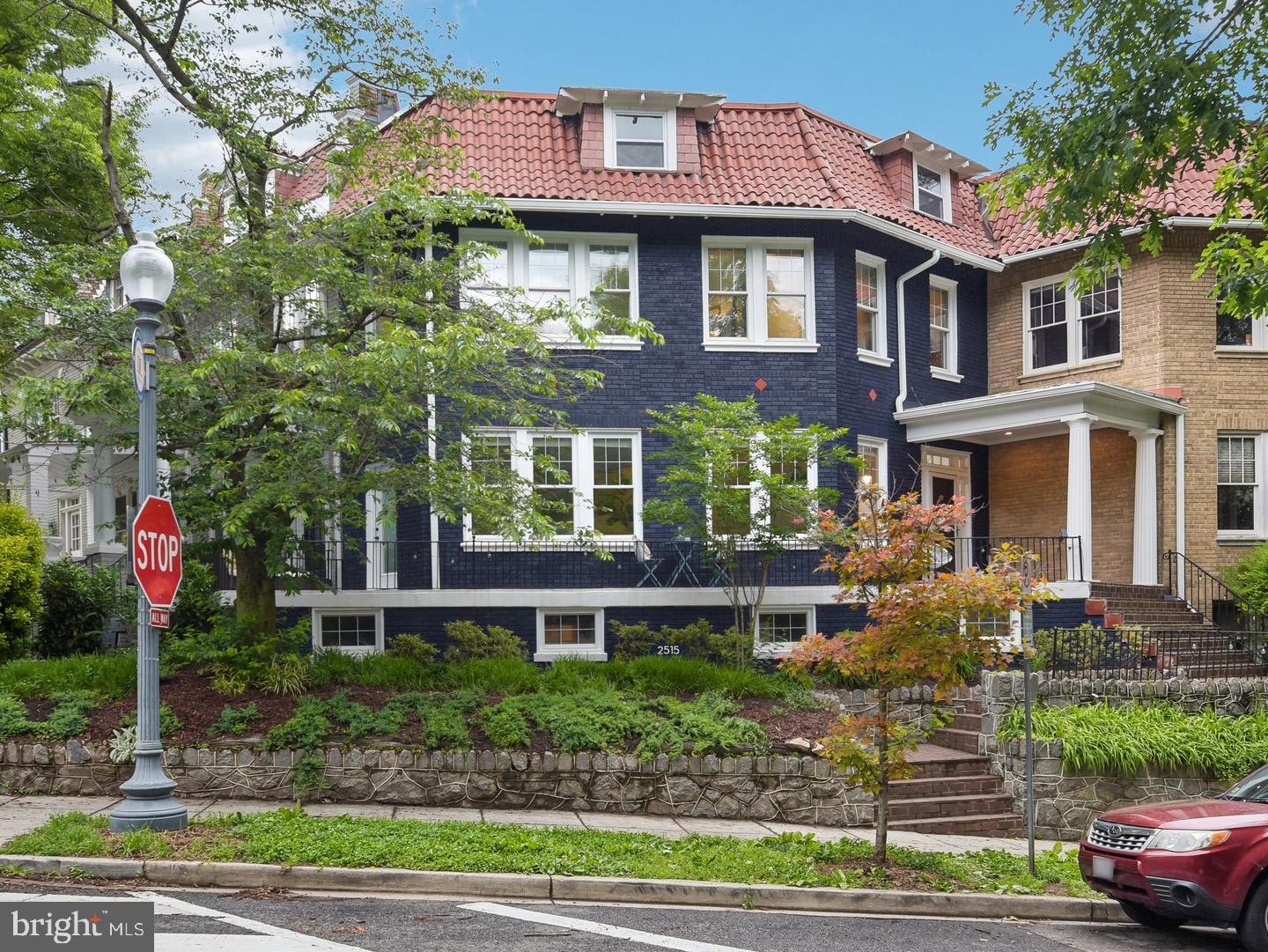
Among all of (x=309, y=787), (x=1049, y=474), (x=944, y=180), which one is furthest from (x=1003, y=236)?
(x=309, y=787)

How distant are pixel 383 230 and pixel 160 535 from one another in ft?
17.1

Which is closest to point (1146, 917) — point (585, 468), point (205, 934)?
point (205, 934)

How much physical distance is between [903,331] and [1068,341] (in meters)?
3.33

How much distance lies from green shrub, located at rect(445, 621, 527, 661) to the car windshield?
979cm

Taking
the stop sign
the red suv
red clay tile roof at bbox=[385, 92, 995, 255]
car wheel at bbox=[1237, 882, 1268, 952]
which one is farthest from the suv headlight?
red clay tile roof at bbox=[385, 92, 995, 255]

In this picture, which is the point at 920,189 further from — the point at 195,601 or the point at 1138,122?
the point at 195,601

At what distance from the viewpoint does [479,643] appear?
55.3 ft

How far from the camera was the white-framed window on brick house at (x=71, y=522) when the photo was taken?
2902cm

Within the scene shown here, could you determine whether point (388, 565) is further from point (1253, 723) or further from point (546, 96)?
point (1253, 723)

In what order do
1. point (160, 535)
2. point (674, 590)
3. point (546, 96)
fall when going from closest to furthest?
point (160, 535)
point (674, 590)
point (546, 96)

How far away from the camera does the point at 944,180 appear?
22.1 metres

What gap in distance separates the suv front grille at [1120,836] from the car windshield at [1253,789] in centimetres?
113

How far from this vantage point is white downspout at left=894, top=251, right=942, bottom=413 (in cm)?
2036

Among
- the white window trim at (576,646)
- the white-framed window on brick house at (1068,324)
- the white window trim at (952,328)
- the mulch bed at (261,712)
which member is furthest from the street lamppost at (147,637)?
the white-framed window on brick house at (1068,324)
